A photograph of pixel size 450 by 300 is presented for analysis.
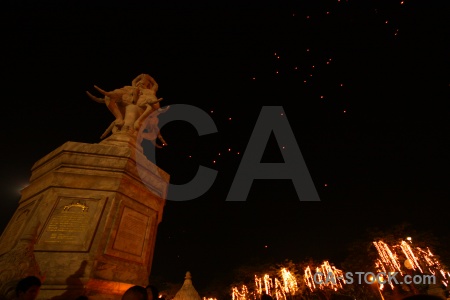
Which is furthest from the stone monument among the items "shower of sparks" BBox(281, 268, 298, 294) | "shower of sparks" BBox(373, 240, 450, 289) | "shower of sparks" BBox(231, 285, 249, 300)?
"shower of sparks" BBox(231, 285, 249, 300)

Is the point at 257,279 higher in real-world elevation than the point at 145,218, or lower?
higher

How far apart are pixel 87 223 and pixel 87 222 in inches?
0.7

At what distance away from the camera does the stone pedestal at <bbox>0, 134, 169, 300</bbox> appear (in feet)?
13.2

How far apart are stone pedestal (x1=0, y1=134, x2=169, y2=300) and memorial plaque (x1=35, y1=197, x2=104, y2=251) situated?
0.01 meters

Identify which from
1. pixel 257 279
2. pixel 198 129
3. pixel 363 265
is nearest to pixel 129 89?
pixel 198 129

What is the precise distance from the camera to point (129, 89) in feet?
24.8

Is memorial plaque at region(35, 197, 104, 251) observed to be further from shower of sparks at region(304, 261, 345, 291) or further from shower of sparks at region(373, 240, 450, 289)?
shower of sparks at region(304, 261, 345, 291)

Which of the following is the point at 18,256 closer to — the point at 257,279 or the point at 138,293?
the point at 138,293

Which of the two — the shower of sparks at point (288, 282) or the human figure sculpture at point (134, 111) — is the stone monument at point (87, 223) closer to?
the human figure sculpture at point (134, 111)

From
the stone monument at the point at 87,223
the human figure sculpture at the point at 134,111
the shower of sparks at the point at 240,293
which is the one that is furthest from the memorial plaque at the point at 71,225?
the shower of sparks at the point at 240,293

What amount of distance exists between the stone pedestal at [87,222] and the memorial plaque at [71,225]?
0.01 m

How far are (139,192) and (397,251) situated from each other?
3149 cm

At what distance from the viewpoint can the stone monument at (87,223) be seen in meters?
3.97

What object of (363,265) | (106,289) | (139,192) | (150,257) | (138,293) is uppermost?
(363,265)
